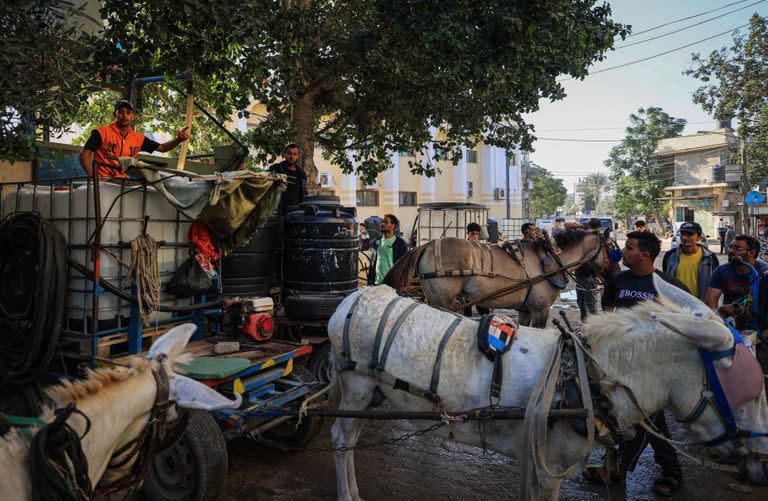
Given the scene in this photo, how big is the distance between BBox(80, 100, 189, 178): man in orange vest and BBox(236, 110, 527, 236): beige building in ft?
73.4

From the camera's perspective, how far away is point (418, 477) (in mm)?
4098

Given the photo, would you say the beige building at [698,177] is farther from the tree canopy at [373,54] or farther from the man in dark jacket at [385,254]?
the man in dark jacket at [385,254]

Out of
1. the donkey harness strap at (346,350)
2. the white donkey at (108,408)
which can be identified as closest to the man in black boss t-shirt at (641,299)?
the donkey harness strap at (346,350)

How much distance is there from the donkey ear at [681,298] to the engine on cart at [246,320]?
10.5 feet

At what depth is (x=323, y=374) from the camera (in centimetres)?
521

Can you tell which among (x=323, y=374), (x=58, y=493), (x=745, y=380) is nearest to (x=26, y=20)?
(x=323, y=374)

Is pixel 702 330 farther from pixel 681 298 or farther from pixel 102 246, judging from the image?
pixel 102 246

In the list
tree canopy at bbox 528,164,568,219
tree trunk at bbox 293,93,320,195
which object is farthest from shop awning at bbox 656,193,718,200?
tree trunk at bbox 293,93,320,195

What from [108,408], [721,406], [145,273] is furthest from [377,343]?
[145,273]

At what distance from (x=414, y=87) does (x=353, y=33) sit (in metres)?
1.59

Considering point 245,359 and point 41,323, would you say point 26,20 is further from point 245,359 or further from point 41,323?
point 245,359

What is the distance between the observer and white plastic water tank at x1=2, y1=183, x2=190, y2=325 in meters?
3.82

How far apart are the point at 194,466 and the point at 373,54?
7.38 metres

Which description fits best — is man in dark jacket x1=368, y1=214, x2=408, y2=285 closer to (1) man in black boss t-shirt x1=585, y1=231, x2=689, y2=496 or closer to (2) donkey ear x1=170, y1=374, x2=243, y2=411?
(1) man in black boss t-shirt x1=585, y1=231, x2=689, y2=496
